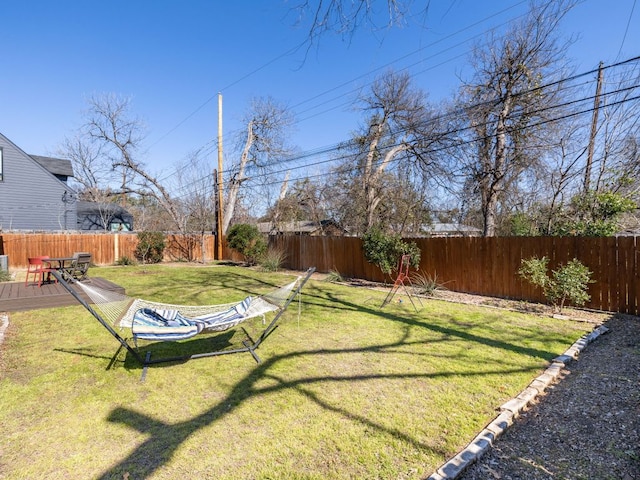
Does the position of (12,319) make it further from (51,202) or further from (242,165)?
(242,165)

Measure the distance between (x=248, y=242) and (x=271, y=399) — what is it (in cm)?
1232

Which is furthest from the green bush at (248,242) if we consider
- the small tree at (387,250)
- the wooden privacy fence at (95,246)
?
the small tree at (387,250)

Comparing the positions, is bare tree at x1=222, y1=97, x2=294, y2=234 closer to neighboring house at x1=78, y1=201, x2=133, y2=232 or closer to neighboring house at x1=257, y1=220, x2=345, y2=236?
neighboring house at x1=257, y1=220, x2=345, y2=236

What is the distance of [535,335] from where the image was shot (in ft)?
15.9

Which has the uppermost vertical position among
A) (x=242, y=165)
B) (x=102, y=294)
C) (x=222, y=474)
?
(x=242, y=165)

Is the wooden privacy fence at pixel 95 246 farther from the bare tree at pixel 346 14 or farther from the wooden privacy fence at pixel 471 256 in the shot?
the bare tree at pixel 346 14

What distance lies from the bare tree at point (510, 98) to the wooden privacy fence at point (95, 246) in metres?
13.3

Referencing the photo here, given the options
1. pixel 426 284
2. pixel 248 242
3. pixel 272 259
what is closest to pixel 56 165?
pixel 248 242

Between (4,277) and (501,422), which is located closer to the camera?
(501,422)

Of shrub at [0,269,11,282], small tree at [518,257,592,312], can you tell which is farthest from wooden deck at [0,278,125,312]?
small tree at [518,257,592,312]

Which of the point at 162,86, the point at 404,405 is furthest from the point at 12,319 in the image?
the point at 162,86

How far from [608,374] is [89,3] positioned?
11173 mm

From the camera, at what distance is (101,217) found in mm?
19375

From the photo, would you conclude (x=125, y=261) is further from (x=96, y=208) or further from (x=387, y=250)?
(x=387, y=250)
